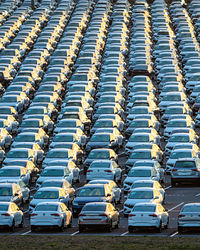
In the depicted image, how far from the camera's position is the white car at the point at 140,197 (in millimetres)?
42344

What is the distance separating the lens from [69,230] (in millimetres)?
40281

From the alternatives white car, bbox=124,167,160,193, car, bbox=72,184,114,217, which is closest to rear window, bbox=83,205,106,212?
car, bbox=72,184,114,217

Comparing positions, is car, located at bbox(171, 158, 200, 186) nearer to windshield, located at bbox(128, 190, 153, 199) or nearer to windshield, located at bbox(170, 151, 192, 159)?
windshield, located at bbox(170, 151, 192, 159)

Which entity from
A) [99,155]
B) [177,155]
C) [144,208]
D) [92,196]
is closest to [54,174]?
[99,155]

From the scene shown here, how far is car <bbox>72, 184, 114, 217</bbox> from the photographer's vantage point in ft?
141

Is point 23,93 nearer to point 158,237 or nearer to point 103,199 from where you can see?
point 103,199

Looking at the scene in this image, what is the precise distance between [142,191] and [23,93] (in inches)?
1042

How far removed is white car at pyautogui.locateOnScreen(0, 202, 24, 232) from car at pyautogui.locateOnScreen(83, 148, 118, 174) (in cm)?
1130

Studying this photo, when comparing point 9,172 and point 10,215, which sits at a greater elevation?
point 9,172

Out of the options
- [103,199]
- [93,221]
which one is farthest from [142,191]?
[93,221]

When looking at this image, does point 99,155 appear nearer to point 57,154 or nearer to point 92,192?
point 57,154

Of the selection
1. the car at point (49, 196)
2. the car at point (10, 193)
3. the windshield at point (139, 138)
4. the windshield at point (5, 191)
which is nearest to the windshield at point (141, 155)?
the windshield at point (139, 138)

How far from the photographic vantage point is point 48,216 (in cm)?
3956

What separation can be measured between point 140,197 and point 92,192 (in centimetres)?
222
